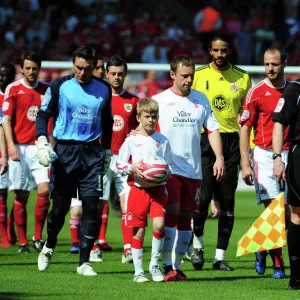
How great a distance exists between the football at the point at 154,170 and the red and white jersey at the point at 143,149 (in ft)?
0.53

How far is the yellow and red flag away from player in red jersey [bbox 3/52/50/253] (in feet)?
12.1

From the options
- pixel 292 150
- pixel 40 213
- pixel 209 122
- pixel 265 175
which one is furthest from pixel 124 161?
pixel 40 213

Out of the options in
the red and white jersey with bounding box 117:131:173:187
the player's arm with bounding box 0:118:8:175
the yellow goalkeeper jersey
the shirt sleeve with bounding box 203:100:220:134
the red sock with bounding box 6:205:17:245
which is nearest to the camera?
the red and white jersey with bounding box 117:131:173:187

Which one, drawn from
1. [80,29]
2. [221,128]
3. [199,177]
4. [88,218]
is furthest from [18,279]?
[80,29]

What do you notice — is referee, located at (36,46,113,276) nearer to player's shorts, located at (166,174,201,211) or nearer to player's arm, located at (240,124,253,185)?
player's shorts, located at (166,174,201,211)

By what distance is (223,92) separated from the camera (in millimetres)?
12148

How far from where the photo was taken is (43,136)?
10859 millimetres

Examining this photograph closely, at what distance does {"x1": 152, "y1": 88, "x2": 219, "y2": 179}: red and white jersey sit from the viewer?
10742 millimetres

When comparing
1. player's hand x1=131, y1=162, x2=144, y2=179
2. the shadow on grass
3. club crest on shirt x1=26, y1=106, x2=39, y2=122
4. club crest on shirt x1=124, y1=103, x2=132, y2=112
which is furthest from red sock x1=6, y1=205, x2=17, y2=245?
the shadow on grass

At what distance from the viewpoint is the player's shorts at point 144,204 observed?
1034 centimetres

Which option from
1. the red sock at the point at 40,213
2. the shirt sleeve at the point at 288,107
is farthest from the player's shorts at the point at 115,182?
the shirt sleeve at the point at 288,107

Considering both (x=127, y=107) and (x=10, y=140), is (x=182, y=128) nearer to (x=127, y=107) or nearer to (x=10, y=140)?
(x=127, y=107)

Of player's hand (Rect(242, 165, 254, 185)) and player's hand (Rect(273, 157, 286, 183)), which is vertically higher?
player's hand (Rect(273, 157, 286, 183))

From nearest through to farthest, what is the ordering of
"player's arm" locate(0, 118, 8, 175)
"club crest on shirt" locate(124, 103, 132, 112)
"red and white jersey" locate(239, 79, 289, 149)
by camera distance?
"red and white jersey" locate(239, 79, 289, 149)
"player's arm" locate(0, 118, 8, 175)
"club crest on shirt" locate(124, 103, 132, 112)
